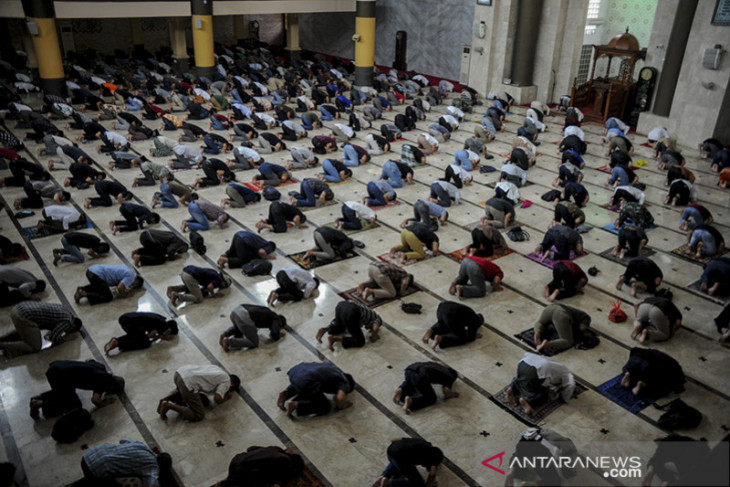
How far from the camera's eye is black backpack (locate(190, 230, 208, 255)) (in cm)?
1045

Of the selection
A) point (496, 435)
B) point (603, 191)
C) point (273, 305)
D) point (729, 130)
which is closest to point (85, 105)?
point (273, 305)

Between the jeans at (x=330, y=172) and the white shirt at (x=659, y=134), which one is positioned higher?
the white shirt at (x=659, y=134)

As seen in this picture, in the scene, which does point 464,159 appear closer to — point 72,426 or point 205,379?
point 205,379

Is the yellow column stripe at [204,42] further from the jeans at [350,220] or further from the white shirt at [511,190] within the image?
the white shirt at [511,190]

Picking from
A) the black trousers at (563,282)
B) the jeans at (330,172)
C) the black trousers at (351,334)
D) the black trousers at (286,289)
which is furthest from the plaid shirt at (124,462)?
the jeans at (330,172)

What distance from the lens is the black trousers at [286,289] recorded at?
29.3 feet

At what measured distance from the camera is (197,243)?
10.5 m

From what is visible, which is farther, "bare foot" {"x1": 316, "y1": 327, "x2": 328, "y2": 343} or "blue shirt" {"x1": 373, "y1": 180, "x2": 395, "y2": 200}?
"blue shirt" {"x1": 373, "y1": 180, "x2": 395, "y2": 200}

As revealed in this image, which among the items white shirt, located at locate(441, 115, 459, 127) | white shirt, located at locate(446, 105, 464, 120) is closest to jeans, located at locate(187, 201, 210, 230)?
white shirt, located at locate(441, 115, 459, 127)

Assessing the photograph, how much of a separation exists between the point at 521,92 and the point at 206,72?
505 inches

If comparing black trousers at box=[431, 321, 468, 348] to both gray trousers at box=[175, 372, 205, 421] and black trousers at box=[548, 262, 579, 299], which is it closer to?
black trousers at box=[548, 262, 579, 299]

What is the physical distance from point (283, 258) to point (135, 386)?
3.78 m

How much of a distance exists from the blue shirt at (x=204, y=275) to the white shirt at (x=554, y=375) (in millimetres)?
4724

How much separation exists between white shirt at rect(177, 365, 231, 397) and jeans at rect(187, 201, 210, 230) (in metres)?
5.00
